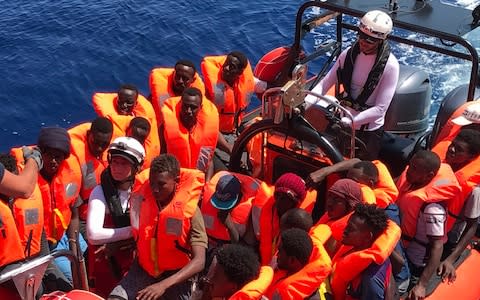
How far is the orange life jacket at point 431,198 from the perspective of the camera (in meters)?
4.46

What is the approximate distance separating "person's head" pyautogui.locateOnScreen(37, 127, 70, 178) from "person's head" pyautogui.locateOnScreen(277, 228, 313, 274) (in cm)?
179

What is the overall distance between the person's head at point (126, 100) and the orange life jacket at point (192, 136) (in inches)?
15.1

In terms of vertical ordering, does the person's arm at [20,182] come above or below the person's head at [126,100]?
above

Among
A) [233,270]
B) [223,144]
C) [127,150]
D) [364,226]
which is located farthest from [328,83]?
[233,270]

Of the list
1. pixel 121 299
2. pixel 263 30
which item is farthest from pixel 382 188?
pixel 263 30

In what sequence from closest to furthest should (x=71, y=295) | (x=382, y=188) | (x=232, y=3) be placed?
(x=71, y=295)
(x=382, y=188)
(x=232, y=3)

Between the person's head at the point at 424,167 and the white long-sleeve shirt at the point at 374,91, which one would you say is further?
the white long-sleeve shirt at the point at 374,91

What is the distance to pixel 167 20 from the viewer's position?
44.2 feet

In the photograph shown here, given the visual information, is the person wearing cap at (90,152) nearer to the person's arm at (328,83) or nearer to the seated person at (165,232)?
the seated person at (165,232)

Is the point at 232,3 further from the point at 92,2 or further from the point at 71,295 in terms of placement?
the point at 71,295

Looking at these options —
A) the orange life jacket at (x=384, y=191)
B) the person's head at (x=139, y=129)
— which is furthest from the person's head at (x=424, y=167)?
the person's head at (x=139, y=129)

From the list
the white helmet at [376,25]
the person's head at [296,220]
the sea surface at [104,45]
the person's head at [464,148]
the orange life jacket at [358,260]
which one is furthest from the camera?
the sea surface at [104,45]

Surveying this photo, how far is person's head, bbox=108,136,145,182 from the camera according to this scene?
14.0ft

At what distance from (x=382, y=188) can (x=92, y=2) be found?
10.8 metres
